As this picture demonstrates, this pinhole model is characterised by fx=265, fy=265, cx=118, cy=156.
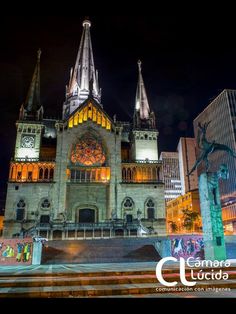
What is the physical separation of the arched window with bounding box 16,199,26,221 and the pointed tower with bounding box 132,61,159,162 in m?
19.1

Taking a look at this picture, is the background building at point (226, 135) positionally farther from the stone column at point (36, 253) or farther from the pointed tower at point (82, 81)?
the stone column at point (36, 253)

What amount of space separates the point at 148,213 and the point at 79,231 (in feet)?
38.4

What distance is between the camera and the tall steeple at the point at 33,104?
45.3 metres

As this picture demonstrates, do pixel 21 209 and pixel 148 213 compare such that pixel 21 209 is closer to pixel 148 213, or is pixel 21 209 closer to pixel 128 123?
pixel 148 213

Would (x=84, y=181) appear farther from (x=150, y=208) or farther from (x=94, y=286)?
(x=94, y=286)

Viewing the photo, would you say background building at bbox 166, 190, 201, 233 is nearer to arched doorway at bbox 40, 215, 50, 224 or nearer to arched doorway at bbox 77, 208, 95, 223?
arched doorway at bbox 77, 208, 95, 223

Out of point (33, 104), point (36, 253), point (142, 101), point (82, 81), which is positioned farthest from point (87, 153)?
point (36, 253)

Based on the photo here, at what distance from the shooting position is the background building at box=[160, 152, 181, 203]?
454ft

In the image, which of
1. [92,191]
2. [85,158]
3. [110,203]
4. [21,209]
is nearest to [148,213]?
[110,203]

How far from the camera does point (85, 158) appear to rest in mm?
42656

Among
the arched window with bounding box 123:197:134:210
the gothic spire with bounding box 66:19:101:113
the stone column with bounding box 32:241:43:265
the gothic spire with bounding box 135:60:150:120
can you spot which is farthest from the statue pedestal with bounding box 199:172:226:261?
the gothic spire with bounding box 66:19:101:113

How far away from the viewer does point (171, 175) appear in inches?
5630

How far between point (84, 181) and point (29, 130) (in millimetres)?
12740
